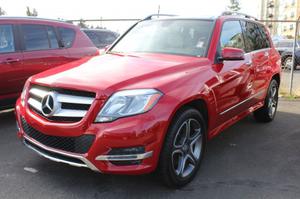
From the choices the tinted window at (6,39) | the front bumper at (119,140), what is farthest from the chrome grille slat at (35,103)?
the tinted window at (6,39)

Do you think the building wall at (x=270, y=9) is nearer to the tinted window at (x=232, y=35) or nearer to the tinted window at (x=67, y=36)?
the tinted window at (x=67, y=36)

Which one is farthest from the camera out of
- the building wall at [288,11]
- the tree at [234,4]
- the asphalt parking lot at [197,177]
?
the building wall at [288,11]

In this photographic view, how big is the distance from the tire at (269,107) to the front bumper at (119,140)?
3.53 meters

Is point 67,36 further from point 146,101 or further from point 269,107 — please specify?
point 146,101

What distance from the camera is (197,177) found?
4297 millimetres

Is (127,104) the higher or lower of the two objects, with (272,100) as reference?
higher

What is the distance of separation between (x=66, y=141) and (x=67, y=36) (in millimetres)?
4200

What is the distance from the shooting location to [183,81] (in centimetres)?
396

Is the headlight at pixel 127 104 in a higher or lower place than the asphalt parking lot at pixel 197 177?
higher

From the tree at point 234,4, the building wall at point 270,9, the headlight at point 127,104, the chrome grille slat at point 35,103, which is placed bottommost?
the building wall at point 270,9

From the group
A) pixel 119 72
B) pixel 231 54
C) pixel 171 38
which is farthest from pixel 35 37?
pixel 231 54

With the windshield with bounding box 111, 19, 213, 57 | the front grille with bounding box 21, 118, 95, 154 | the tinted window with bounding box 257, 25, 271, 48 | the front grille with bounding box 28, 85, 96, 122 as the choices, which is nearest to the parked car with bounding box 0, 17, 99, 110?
the windshield with bounding box 111, 19, 213, 57

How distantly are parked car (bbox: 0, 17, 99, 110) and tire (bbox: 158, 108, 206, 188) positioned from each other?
Result: 11.2 feet

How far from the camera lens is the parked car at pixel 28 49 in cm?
626
